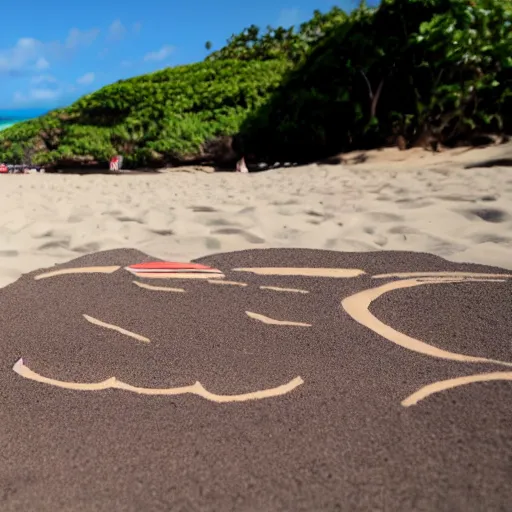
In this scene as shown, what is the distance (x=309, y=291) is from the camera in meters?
2.22

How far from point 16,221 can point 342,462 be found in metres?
2.86

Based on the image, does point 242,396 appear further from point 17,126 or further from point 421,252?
point 17,126

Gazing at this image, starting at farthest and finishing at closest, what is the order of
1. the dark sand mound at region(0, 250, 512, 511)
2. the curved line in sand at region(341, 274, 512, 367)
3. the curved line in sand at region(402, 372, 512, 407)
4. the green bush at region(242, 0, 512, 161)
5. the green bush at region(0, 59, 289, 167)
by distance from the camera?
the green bush at region(0, 59, 289, 167) < the green bush at region(242, 0, 512, 161) < the curved line in sand at region(341, 274, 512, 367) < the curved line in sand at region(402, 372, 512, 407) < the dark sand mound at region(0, 250, 512, 511)

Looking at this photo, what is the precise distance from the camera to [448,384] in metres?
1.46

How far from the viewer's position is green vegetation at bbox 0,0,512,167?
6.08 metres

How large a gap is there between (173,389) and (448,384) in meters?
0.73

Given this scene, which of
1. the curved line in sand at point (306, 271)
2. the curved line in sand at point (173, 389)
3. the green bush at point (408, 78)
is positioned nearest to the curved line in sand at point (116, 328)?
the curved line in sand at point (173, 389)

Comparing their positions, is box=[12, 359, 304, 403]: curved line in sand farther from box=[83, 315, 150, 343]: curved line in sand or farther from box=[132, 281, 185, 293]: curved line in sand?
box=[132, 281, 185, 293]: curved line in sand

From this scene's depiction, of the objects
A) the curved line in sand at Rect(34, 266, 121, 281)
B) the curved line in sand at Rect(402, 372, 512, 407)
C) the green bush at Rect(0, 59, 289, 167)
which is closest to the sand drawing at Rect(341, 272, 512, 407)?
the curved line in sand at Rect(402, 372, 512, 407)

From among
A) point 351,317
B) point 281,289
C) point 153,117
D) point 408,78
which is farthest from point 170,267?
point 153,117

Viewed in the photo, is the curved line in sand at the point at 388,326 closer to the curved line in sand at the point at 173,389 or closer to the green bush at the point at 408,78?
the curved line in sand at the point at 173,389

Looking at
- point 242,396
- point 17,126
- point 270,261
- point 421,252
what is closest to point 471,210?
point 421,252

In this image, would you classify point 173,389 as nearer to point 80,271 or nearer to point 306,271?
point 306,271

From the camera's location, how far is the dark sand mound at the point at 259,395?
1.12m
